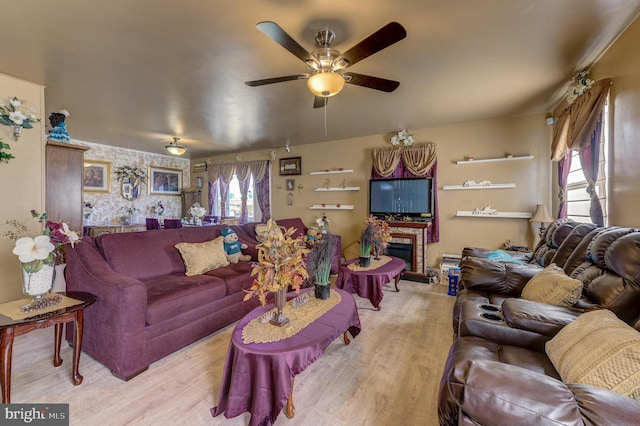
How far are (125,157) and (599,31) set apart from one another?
7945 mm

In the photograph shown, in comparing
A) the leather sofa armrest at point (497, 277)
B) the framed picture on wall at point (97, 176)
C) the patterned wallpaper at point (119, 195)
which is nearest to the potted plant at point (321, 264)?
the leather sofa armrest at point (497, 277)

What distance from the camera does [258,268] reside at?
5.47 ft

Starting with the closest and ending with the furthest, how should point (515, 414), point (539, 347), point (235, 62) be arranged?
point (515, 414) → point (539, 347) → point (235, 62)

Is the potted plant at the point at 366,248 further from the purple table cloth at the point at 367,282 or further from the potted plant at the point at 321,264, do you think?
the potted plant at the point at 321,264

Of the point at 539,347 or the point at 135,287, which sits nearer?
the point at 539,347

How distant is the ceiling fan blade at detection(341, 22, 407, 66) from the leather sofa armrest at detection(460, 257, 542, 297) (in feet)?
6.55

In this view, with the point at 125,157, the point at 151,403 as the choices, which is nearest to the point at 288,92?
the point at 151,403

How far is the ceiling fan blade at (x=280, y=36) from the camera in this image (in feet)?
4.98

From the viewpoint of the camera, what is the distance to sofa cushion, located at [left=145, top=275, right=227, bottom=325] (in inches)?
83.9

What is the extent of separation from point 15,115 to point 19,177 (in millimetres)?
633

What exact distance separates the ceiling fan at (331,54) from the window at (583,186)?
215 cm

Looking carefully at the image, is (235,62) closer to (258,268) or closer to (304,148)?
(258,268)

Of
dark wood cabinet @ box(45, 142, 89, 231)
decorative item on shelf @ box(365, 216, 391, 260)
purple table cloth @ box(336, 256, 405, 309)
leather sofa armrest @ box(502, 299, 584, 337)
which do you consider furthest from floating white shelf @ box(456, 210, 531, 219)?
dark wood cabinet @ box(45, 142, 89, 231)

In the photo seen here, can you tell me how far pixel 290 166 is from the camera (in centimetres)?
613
